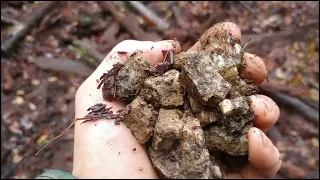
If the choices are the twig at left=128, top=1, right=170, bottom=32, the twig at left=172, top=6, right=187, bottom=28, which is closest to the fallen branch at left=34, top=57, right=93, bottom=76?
the twig at left=128, top=1, right=170, bottom=32

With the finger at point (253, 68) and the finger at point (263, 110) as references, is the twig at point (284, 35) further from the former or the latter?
the finger at point (263, 110)

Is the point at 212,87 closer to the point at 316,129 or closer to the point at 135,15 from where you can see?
the point at 316,129

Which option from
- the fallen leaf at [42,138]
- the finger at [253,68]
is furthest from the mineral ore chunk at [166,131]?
the fallen leaf at [42,138]

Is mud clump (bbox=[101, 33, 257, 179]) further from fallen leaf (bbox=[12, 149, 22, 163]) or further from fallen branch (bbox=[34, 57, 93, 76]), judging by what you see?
fallen branch (bbox=[34, 57, 93, 76])

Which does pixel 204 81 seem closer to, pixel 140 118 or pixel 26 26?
pixel 140 118

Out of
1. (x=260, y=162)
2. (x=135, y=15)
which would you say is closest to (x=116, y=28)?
(x=135, y=15)
